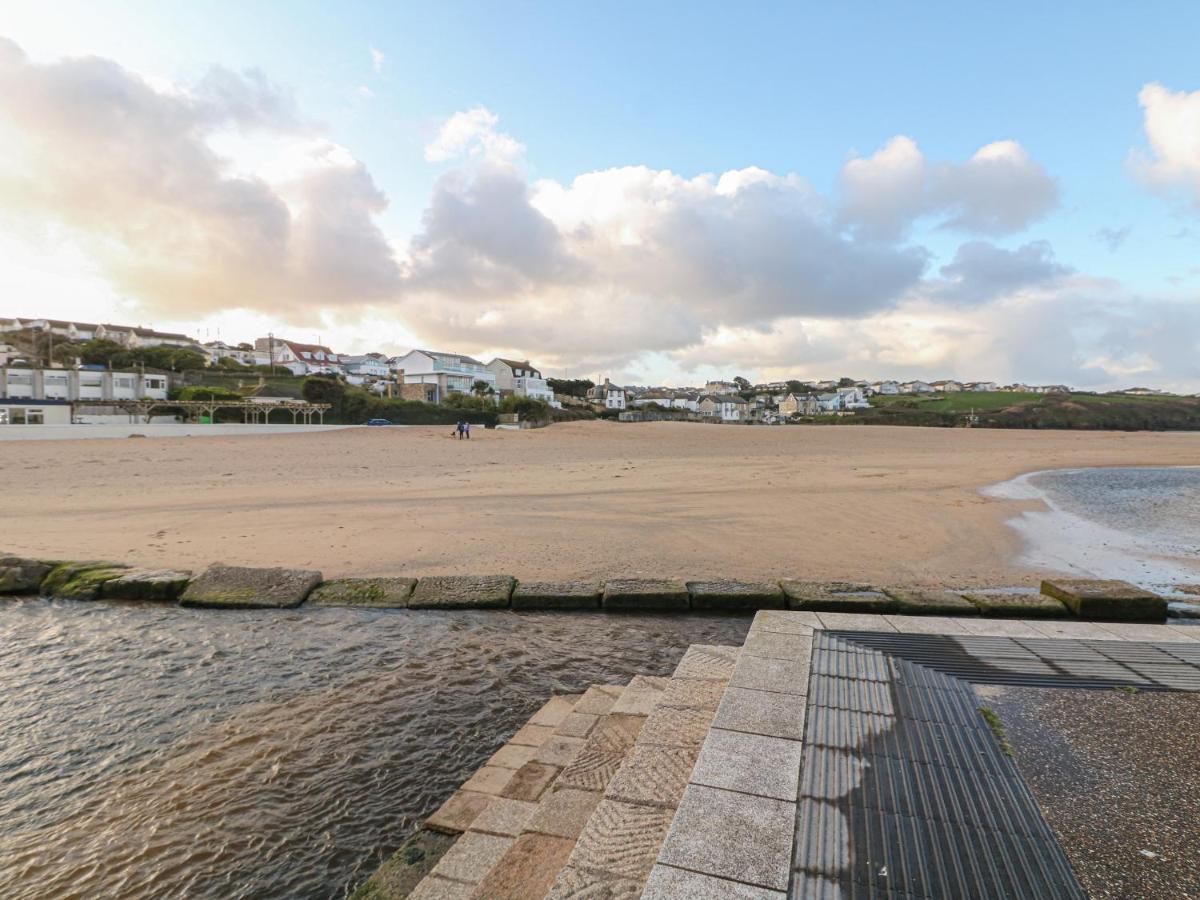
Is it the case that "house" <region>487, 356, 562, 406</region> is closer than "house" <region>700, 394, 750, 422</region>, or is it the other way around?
"house" <region>487, 356, 562, 406</region>

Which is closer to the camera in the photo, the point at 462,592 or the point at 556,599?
→ the point at 556,599

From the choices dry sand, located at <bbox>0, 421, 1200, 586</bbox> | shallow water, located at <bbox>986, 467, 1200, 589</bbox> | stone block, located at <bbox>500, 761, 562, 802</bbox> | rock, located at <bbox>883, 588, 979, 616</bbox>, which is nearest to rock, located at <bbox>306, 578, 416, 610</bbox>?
dry sand, located at <bbox>0, 421, 1200, 586</bbox>

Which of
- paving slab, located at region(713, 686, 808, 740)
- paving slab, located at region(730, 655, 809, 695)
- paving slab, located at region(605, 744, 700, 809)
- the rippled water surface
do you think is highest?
paving slab, located at region(713, 686, 808, 740)

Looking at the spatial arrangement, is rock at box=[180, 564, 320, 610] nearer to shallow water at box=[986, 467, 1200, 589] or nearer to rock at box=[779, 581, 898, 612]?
rock at box=[779, 581, 898, 612]

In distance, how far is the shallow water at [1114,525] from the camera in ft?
29.9

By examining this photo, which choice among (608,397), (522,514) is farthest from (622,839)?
(608,397)

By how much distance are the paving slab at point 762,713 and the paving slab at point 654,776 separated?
11.2 inches

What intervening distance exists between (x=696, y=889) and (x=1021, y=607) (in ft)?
18.8

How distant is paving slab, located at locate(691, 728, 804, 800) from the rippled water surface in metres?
1.69

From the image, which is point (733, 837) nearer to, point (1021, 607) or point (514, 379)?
point (1021, 607)

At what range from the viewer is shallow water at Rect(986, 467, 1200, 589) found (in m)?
9.12

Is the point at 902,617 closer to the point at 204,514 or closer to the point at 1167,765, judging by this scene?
the point at 1167,765

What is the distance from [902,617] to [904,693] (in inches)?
78.6

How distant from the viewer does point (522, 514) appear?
1198cm
